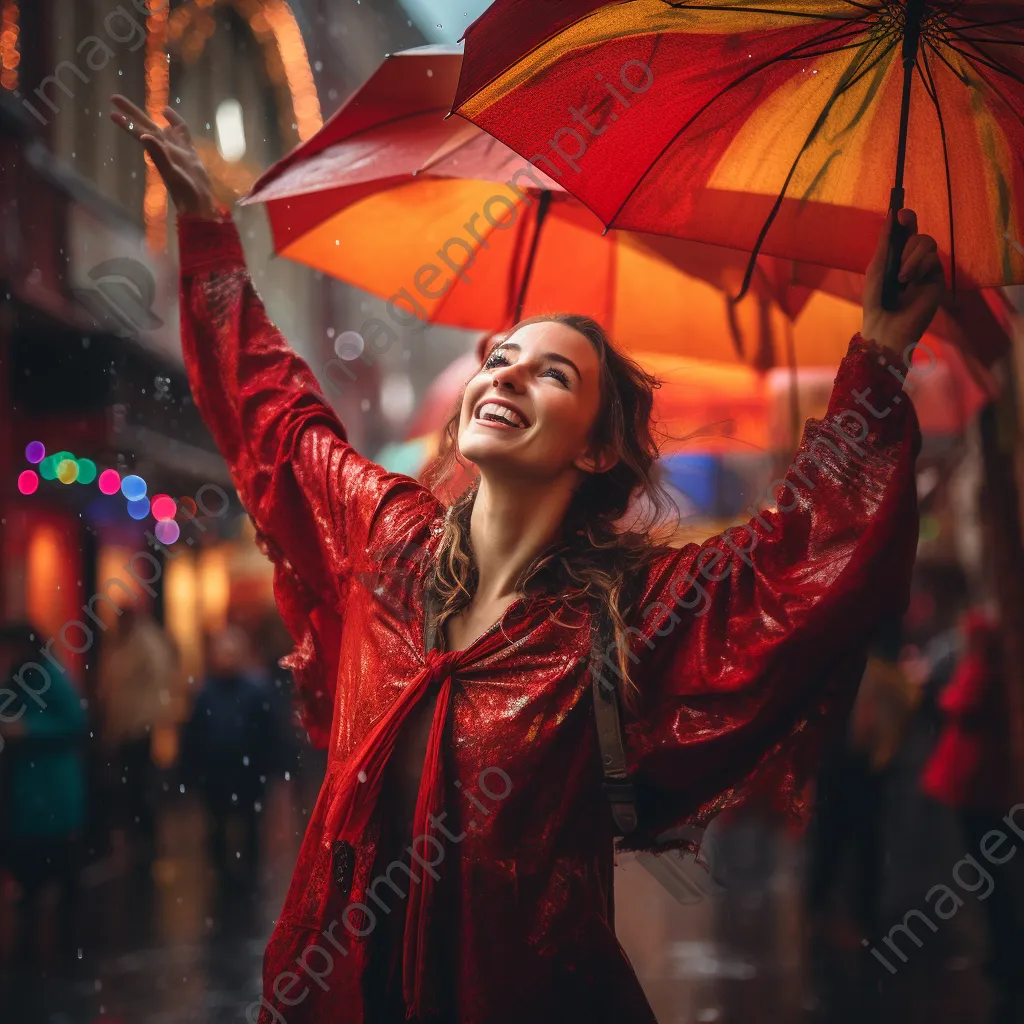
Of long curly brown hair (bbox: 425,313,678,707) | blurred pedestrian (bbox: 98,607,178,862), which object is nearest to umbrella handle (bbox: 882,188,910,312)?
long curly brown hair (bbox: 425,313,678,707)

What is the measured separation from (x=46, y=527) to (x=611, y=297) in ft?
Answer: 19.9

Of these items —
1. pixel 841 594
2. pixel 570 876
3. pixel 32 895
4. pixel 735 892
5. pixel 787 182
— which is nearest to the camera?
pixel 841 594

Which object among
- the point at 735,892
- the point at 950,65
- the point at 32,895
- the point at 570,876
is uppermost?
the point at 950,65

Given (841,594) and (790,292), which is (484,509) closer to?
(841,594)

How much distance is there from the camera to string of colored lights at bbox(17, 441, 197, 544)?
7.72 metres

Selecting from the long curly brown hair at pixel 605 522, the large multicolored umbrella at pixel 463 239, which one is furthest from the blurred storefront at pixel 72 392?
the long curly brown hair at pixel 605 522

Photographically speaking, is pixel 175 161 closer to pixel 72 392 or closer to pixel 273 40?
pixel 72 392

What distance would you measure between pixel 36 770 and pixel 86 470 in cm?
355

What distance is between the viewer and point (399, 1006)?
1.90 m

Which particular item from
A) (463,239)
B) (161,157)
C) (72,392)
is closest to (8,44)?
(72,392)

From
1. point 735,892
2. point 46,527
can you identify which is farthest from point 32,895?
point 735,892

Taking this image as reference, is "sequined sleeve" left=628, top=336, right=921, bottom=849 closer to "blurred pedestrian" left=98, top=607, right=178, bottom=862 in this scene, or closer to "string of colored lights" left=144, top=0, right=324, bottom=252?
"blurred pedestrian" left=98, top=607, right=178, bottom=862

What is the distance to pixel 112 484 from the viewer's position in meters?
8.73

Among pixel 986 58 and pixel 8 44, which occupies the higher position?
pixel 8 44
